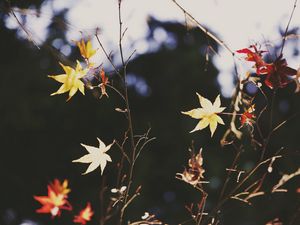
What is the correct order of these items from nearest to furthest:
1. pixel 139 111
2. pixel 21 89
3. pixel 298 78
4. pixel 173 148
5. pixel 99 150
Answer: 1. pixel 298 78
2. pixel 99 150
3. pixel 21 89
4. pixel 173 148
5. pixel 139 111

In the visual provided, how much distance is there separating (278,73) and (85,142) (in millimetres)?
3903

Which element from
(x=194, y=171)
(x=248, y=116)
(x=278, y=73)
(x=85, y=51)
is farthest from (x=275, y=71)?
(x=85, y=51)

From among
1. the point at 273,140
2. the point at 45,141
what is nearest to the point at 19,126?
the point at 45,141

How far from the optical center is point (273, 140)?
4871mm

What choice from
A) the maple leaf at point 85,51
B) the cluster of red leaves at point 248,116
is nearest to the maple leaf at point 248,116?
the cluster of red leaves at point 248,116

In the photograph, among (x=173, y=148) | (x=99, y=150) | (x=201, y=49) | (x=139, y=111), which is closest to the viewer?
(x=99, y=150)

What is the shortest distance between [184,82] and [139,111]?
71 centimetres

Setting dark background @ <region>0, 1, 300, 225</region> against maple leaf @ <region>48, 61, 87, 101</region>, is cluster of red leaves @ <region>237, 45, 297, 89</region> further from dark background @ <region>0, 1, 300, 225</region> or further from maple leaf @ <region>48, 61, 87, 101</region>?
dark background @ <region>0, 1, 300, 225</region>

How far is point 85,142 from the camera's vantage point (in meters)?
4.57

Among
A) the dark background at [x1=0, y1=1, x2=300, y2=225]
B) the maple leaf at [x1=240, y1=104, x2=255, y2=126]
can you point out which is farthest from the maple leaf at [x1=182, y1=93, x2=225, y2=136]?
the dark background at [x1=0, y1=1, x2=300, y2=225]

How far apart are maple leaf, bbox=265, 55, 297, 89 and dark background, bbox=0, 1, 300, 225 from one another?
3.52 meters

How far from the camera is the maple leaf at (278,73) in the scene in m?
0.83

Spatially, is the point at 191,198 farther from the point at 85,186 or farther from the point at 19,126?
the point at 19,126

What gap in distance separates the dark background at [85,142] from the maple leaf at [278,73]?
3.52 metres
